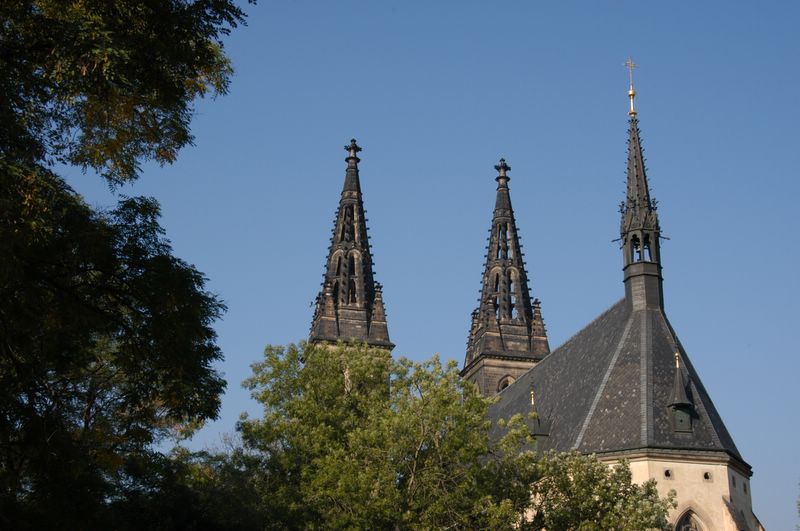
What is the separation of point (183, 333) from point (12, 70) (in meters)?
3.72

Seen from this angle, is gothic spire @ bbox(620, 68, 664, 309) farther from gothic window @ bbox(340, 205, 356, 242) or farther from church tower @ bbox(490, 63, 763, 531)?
gothic window @ bbox(340, 205, 356, 242)

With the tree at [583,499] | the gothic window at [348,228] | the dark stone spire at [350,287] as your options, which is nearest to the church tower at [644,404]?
the tree at [583,499]

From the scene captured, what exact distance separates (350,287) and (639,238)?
70.9 feet

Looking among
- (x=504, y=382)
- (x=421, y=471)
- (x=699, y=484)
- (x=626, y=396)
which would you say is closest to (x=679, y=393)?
(x=626, y=396)

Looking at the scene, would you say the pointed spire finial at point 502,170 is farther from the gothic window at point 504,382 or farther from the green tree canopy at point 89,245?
the green tree canopy at point 89,245

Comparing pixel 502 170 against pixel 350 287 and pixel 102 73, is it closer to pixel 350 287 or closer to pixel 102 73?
pixel 350 287

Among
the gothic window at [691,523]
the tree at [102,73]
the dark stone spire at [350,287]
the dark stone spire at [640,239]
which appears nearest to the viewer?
the tree at [102,73]

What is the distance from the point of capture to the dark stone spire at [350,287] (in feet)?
185

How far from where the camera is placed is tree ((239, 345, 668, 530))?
23.1m

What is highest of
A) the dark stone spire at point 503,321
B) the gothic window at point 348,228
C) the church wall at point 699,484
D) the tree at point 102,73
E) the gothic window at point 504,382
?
the gothic window at point 348,228

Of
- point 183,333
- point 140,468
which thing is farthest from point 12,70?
point 140,468

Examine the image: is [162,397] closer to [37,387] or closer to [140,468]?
[37,387]

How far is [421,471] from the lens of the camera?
23531 millimetres

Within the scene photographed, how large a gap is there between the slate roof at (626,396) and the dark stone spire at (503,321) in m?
14.2
